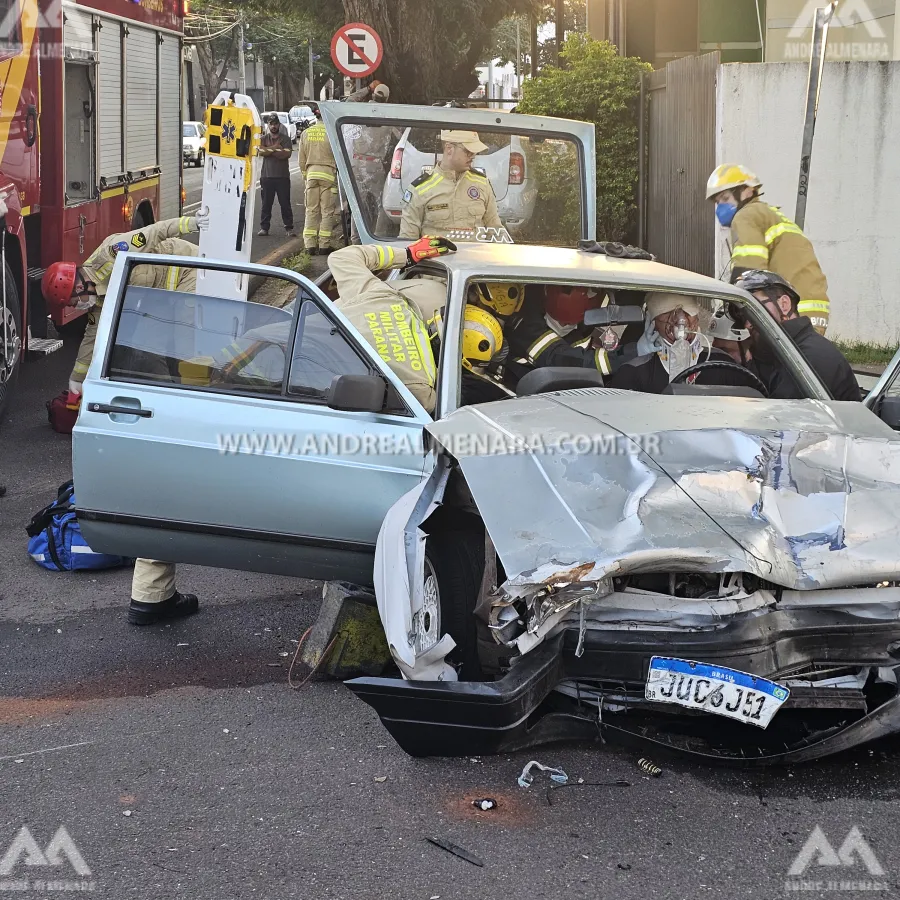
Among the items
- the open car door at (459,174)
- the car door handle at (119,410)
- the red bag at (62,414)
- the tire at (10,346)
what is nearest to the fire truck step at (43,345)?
the tire at (10,346)

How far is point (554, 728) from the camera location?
363 cm

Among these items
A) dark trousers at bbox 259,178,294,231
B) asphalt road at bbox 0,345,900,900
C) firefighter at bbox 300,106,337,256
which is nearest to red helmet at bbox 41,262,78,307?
asphalt road at bbox 0,345,900,900

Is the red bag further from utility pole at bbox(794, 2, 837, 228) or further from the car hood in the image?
utility pole at bbox(794, 2, 837, 228)

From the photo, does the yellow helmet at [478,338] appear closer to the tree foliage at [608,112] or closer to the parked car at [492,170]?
the parked car at [492,170]

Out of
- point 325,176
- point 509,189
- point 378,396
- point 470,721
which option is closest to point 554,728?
point 470,721

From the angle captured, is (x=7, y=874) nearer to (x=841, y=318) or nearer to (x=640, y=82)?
(x=841, y=318)

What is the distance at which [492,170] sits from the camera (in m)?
7.22

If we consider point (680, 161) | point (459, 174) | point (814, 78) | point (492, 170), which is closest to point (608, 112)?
point (680, 161)

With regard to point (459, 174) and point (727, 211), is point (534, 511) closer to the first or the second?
point (459, 174)

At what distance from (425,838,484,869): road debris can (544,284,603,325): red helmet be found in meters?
2.54

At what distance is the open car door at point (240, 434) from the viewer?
4508mm

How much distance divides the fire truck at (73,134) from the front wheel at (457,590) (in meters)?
4.97

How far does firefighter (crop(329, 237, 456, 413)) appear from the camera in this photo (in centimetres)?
473

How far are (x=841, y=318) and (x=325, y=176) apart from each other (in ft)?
16.5
